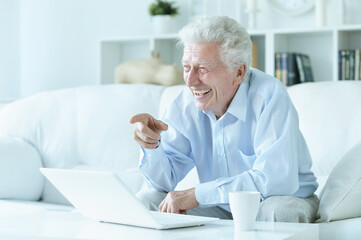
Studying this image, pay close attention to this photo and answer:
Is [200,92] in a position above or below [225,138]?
above

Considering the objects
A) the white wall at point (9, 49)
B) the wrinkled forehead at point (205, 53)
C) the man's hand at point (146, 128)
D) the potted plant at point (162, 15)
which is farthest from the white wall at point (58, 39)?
the man's hand at point (146, 128)

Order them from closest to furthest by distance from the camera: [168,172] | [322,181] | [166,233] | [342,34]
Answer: [166,233] → [168,172] → [322,181] → [342,34]

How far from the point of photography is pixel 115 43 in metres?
3.87

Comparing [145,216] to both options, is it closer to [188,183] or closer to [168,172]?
[168,172]

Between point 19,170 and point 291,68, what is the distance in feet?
4.84

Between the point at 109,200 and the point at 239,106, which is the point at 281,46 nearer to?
the point at 239,106

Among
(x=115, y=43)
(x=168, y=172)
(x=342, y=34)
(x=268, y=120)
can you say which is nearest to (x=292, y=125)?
(x=268, y=120)

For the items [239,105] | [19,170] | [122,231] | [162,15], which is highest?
[162,15]

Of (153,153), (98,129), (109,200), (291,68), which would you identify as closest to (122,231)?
(109,200)

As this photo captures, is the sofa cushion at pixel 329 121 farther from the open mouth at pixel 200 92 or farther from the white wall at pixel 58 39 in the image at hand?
the white wall at pixel 58 39

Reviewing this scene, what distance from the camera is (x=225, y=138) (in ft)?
6.12

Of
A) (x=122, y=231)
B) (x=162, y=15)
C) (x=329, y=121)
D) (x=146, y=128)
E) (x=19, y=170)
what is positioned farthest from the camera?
(x=162, y=15)

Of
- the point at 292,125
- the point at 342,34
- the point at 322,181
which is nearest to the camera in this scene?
the point at 292,125

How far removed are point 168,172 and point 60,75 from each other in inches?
87.2
